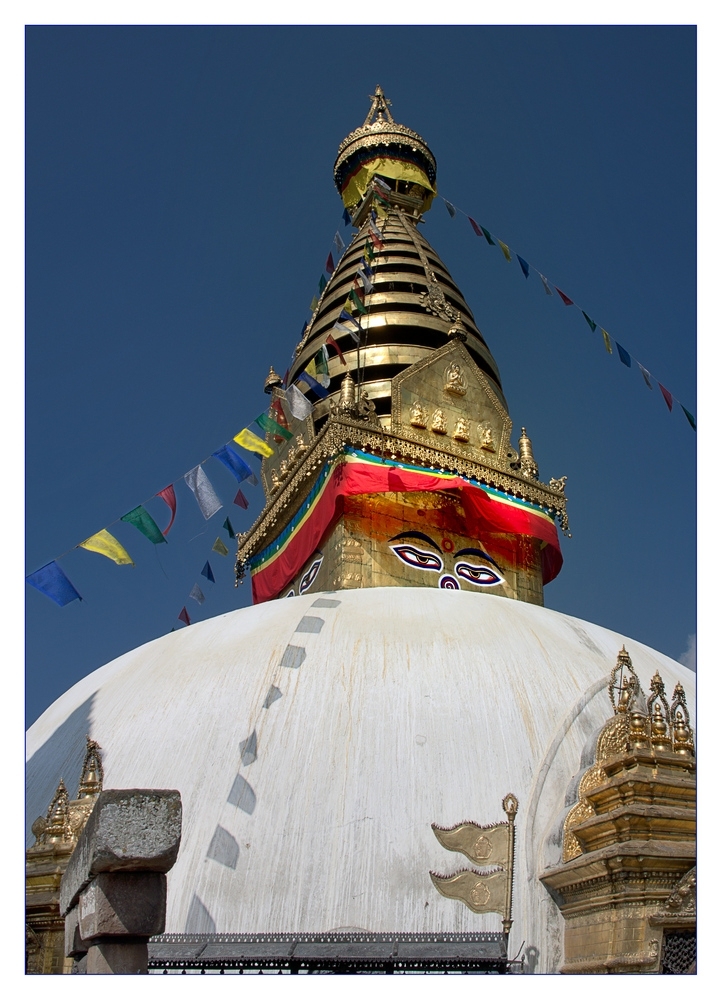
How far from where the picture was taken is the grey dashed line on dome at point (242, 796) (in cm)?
655

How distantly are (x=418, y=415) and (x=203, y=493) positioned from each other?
511 centimetres

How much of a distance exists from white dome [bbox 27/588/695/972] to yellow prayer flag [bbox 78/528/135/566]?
106 cm

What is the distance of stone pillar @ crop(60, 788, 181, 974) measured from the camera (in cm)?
407

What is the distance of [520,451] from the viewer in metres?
14.7

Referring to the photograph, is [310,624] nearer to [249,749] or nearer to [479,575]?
[249,749]

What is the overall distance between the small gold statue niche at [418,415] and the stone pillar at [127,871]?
10078mm

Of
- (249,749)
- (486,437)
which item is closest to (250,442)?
(249,749)

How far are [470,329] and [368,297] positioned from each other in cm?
215

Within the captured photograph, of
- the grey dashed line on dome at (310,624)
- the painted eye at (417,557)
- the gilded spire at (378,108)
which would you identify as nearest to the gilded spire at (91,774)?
the grey dashed line on dome at (310,624)

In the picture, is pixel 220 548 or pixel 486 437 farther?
pixel 486 437

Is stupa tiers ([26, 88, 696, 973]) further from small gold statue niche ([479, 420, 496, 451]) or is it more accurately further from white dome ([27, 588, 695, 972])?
small gold statue niche ([479, 420, 496, 451])

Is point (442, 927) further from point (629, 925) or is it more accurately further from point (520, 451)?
point (520, 451)

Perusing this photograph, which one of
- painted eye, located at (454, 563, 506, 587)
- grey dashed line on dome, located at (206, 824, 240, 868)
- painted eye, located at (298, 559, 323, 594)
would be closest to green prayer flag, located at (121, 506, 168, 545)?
grey dashed line on dome, located at (206, 824, 240, 868)

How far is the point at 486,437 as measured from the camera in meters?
14.4
